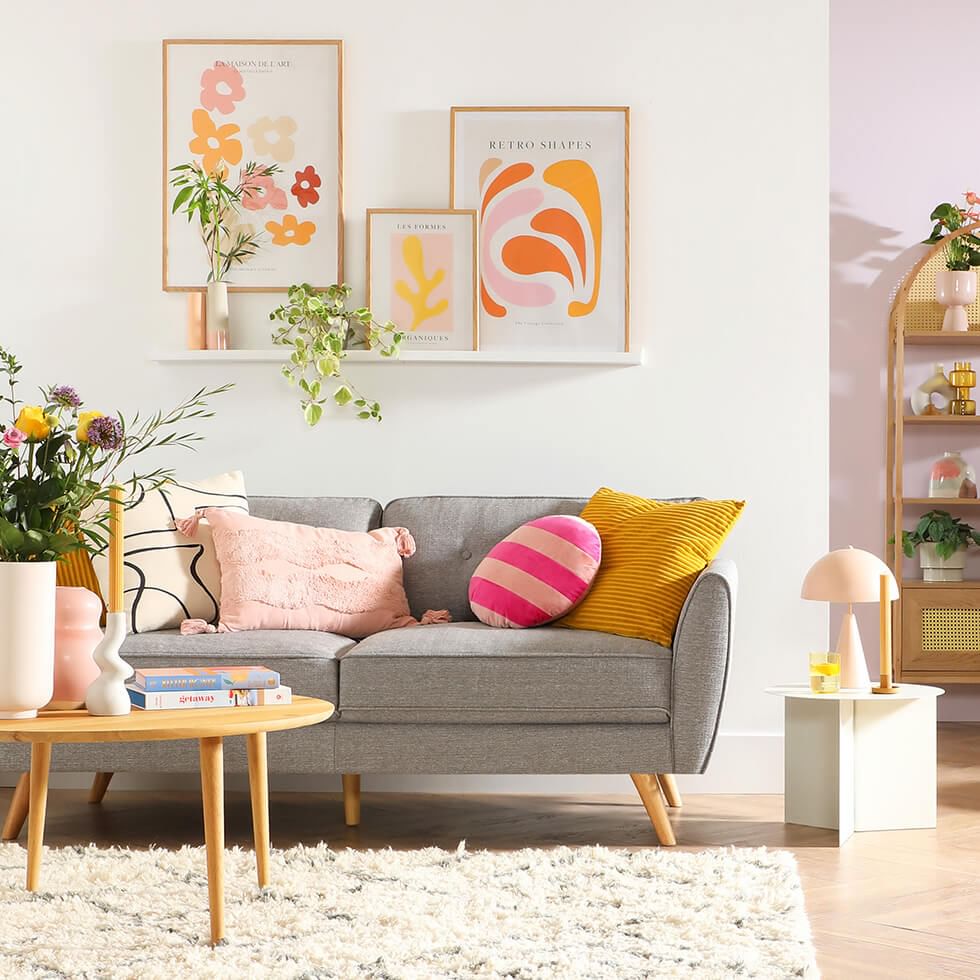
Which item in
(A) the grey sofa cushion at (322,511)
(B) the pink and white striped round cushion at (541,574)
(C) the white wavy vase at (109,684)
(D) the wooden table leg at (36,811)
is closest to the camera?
(C) the white wavy vase at (109,684)

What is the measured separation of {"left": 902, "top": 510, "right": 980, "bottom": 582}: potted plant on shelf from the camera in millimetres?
4965

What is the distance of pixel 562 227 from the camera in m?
3.86

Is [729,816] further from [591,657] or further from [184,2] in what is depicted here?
[184,2]

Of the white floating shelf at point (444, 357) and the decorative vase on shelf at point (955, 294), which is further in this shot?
the decorative vase on shelf at point (955, 294)

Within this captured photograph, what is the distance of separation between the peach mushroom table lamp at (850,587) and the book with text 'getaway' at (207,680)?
1510 millimetres

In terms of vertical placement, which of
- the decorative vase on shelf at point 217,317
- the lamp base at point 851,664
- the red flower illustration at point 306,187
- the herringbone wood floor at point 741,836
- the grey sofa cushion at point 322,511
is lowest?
the herringbone wood floor at point 741,836

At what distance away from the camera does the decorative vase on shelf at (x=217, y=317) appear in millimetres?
3814

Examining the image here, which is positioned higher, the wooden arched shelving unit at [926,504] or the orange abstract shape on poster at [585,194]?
the orange abstract shape on poster at [585,194]

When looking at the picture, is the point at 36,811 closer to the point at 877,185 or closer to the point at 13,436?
the point at 13,436

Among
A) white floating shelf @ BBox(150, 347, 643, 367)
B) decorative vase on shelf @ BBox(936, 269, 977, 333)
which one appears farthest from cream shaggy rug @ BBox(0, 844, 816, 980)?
decorative vase on shelf @ BBox(936, 269, 977, 333)

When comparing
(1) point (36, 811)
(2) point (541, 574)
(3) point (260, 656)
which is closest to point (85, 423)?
(1) point (36, 811)

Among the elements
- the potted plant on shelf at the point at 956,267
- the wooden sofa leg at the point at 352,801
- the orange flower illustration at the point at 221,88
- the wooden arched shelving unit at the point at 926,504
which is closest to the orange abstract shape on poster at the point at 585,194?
the orange flower illustration at the point at 221,88

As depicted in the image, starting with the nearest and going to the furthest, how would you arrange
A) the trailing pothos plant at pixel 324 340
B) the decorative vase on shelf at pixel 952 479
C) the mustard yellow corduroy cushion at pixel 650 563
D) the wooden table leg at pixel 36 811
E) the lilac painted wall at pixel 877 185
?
the wooden table leg at pixel 36 811
the mustard yellow corduroy cushion at pixel 650 563
the trailing pothos plant at pixel 324 340
the decorative vase on shelf at pixel 952 479
the lilac painted wall at pixel 877 185

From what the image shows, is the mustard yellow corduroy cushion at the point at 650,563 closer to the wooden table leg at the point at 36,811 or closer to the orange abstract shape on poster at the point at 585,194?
the orange abstract shape on poster at the point at 585,194
